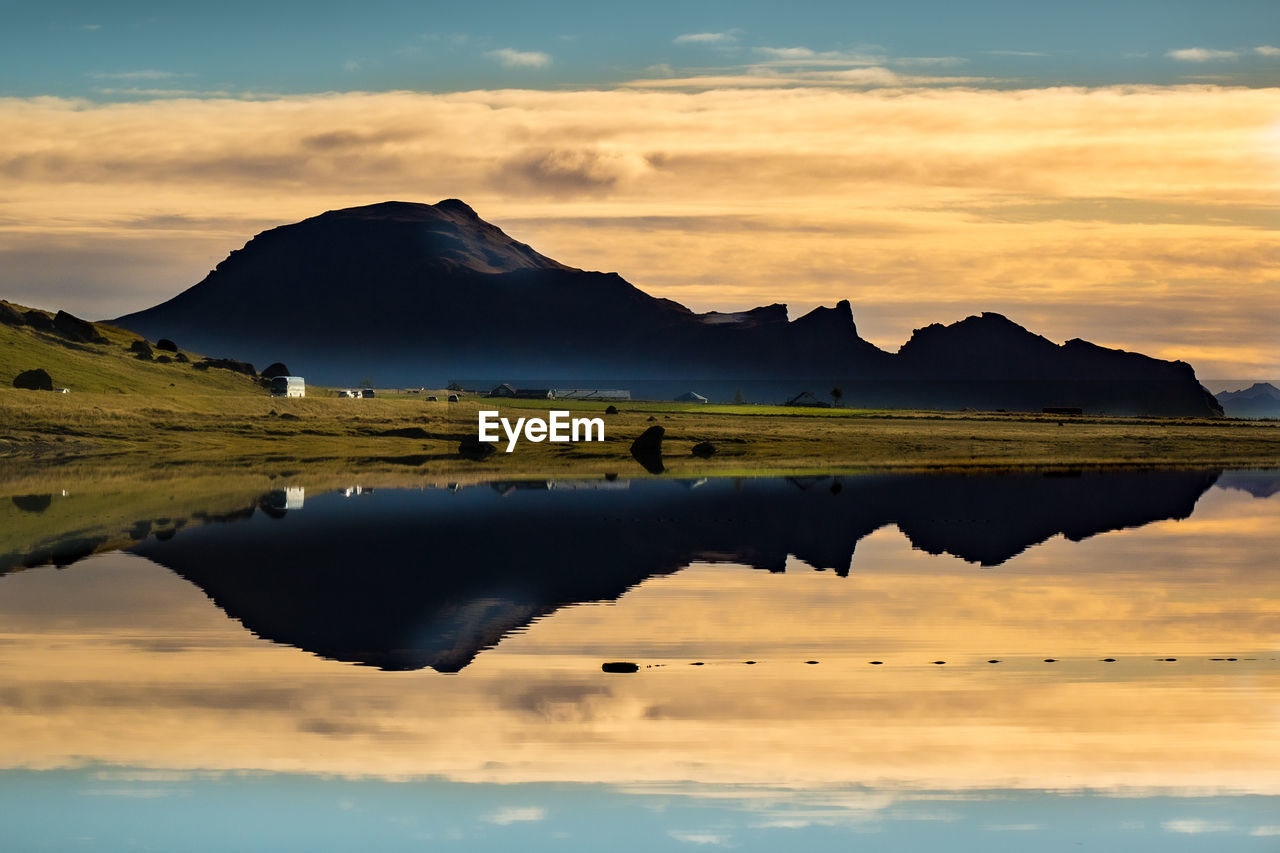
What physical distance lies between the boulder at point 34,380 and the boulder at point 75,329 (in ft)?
140

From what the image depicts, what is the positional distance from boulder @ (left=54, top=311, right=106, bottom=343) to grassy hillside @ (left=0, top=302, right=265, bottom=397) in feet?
5.36

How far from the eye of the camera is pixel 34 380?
137 meters

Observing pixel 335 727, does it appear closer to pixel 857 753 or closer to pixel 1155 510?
pixel 857 753

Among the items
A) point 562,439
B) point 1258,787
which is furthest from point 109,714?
point 562,439

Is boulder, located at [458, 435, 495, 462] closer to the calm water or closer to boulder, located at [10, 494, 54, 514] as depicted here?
boulder, located at [10, 494, 54, 514]

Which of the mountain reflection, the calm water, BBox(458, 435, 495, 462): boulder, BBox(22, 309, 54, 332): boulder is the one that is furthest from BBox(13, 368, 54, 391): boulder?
the calm water

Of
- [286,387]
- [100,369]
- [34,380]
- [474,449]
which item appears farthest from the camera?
[286,387]

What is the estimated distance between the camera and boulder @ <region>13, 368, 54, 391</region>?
137 meters

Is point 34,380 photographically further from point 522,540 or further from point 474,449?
point 522,540

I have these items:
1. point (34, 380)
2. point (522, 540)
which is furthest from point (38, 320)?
point (522, 540)

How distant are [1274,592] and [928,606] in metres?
9.08

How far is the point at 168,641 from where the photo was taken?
76.7 ft

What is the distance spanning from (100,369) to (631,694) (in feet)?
493

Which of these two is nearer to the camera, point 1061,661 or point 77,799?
point 77,799
